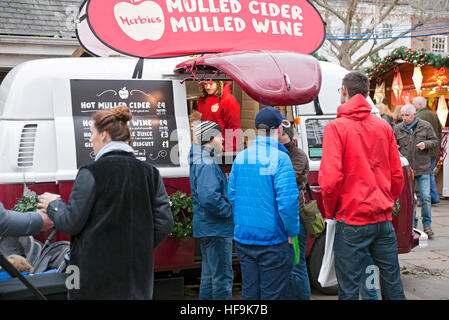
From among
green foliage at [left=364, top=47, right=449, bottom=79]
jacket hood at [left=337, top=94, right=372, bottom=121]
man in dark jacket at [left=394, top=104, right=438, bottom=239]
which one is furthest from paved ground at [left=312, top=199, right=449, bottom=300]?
green foliage at [left=364, top=47, right=449, bottom=79]

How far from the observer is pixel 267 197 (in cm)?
372

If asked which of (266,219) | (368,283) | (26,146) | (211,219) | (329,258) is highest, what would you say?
(26,146)

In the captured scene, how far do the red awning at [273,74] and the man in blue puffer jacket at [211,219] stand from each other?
1.81 feet

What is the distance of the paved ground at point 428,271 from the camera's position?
564 centimetres

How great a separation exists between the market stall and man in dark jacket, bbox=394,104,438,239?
7.53 feet

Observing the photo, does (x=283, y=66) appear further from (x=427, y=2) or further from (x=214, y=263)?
(x=427, y=2)

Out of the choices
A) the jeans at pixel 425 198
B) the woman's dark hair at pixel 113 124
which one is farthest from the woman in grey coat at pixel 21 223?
the jeans at pixel 425 198

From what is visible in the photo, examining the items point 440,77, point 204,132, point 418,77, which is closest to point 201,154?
point 204,132

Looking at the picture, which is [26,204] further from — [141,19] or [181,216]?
[141,19]

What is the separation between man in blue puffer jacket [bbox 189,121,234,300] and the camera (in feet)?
14.5

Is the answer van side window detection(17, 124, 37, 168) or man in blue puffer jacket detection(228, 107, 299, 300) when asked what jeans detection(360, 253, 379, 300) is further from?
van side window detection(17, 124, 37, 168)

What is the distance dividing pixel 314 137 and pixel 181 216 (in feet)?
5.76

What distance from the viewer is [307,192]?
5246mm
